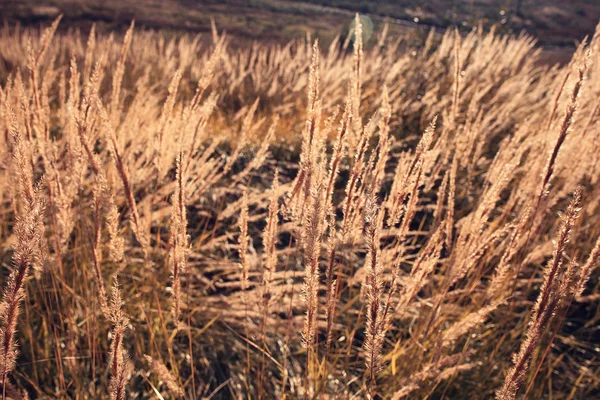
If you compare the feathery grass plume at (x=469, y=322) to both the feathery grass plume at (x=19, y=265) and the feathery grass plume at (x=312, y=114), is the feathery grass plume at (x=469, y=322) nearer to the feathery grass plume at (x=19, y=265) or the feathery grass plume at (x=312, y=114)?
the feathery grass plume at (x=312, y=114)

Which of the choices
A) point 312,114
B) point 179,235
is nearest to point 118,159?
point 179,235

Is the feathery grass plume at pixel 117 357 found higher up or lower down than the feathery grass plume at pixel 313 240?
lower down

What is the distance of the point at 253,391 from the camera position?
183 centimetres

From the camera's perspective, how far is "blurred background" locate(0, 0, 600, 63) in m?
21.4

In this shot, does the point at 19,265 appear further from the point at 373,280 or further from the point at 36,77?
the point at 36,77

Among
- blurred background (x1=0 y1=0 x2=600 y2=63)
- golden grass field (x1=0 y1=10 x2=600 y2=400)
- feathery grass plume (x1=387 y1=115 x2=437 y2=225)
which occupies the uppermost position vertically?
blurred background (x1=0 y1=0 x2=600 y2=63)

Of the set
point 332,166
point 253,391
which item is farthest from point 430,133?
point 253,391

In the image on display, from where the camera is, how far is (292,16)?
33.2 m

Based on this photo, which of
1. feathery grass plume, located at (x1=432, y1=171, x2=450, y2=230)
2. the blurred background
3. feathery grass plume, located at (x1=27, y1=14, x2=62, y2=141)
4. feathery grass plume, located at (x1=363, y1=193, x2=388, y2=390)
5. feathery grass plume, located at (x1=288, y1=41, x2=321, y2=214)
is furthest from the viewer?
the blurred background

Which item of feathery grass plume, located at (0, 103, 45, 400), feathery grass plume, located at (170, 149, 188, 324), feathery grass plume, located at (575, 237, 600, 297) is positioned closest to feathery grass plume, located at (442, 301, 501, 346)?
feathery grass plume, located at (575, 237, 600, 297)

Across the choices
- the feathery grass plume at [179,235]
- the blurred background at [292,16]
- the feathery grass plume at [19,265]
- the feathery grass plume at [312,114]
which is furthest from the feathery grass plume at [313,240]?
the blurred background at [292,16]

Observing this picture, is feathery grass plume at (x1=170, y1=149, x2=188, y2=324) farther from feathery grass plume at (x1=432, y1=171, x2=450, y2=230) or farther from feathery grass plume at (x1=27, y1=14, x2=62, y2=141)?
feathery grass plume at (x1=432, y1=171, x2=450, y2=230)

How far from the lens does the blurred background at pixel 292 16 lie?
70.3ft

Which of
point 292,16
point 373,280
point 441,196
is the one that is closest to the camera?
point 373,280
